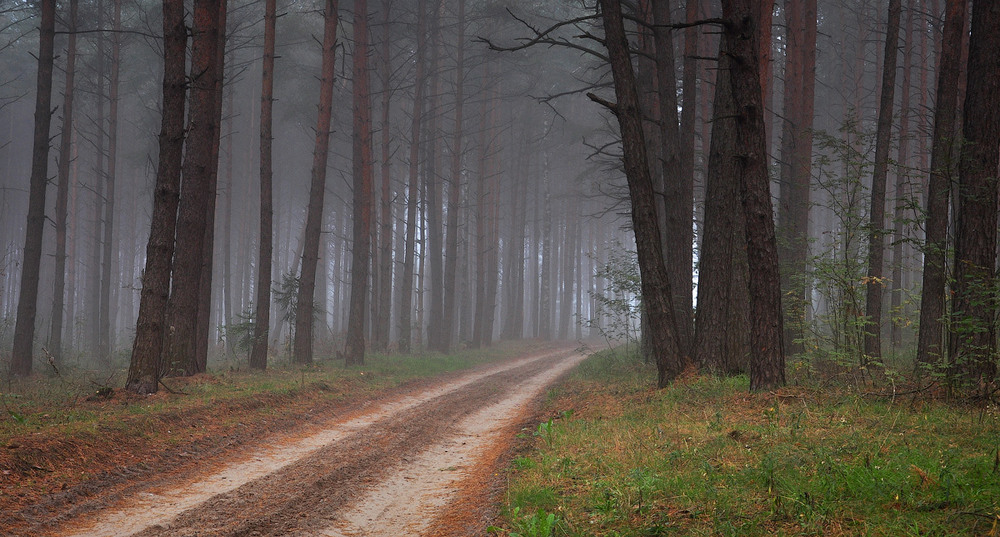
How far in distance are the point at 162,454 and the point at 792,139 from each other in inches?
631

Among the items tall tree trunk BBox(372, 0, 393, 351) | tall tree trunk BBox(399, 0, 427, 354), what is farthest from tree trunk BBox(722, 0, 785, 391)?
tall tree trunk BBox(399, 0, 427, 354)

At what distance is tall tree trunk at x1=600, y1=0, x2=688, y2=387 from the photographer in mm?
11555

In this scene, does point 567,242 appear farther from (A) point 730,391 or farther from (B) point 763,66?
(A) point 730,391

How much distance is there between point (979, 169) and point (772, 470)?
641 centimetres

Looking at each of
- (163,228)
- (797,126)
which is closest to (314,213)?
(163,228)

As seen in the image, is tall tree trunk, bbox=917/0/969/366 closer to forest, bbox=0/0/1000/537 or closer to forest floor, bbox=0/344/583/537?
forest, bbox=0/0/1000/537

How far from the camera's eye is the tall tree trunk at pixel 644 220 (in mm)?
11555

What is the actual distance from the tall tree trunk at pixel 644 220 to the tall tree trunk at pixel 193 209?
8418 millimetres

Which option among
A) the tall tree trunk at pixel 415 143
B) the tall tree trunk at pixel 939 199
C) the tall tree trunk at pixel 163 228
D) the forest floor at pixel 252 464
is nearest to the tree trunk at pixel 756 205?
the tall tree trunk at pixel 939 199

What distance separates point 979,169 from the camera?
8664 millimetres

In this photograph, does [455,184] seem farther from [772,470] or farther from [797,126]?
[772,470]

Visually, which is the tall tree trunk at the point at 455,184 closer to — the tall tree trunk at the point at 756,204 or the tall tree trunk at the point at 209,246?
the tall tree trunk at the point at 209,246

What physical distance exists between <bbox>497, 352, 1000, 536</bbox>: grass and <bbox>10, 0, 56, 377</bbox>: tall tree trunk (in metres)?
15.4

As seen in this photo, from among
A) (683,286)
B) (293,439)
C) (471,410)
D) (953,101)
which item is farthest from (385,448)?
(953,101)
